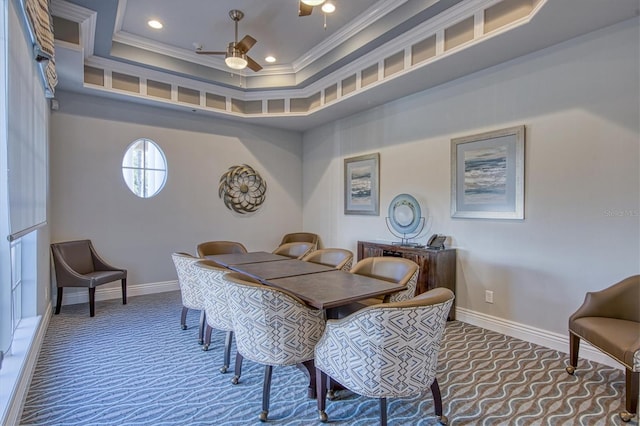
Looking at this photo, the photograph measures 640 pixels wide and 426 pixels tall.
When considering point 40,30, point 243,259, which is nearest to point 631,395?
point 243,259

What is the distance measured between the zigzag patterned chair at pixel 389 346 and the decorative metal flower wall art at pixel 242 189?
424 centimetres

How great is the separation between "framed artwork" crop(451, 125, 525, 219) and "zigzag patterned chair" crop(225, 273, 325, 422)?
2466mm

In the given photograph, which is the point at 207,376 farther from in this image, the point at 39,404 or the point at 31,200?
the point at 31,200

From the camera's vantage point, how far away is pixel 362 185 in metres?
5.27

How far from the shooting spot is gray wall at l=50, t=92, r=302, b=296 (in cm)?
449

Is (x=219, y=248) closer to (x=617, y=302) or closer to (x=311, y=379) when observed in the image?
(x=311, y=379)

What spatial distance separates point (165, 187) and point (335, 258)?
3.12 metres

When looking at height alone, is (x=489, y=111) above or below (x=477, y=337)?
above

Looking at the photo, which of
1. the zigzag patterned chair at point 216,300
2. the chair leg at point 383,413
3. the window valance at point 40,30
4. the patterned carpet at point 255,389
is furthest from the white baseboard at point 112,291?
the chair leg at point 383,413

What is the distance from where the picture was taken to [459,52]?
128 inches

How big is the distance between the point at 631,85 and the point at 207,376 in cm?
409

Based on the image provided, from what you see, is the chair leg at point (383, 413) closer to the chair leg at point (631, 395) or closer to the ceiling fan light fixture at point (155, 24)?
the chair leg at point (631, 395)

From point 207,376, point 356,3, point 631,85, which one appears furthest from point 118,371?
point 631,85

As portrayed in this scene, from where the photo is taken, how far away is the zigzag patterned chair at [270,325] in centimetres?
202
